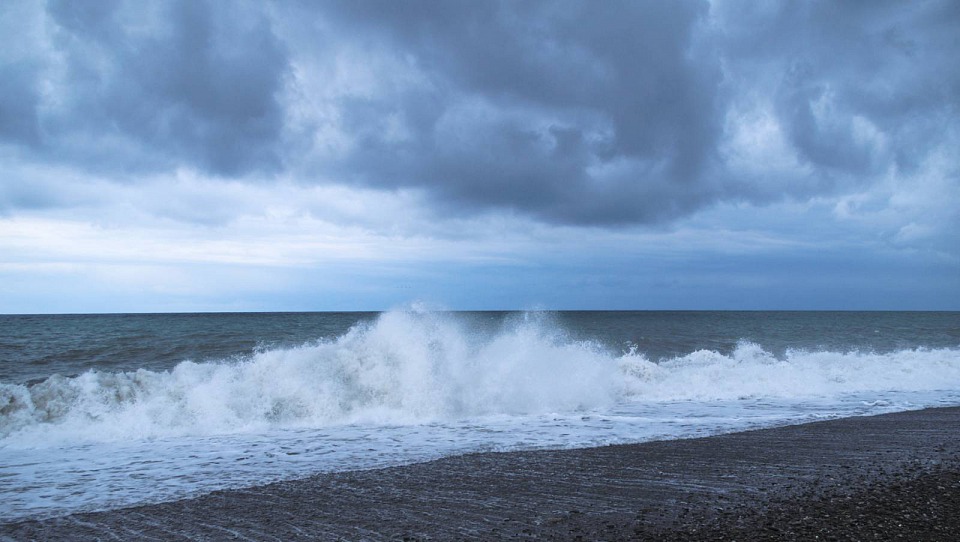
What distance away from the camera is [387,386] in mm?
14031

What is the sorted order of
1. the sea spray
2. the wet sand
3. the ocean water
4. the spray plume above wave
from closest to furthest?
1. the wet sand
2. the ocean water
3. the sea spray
4. the spray plume above wave

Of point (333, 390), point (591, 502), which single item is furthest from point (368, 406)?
point (591, 502)

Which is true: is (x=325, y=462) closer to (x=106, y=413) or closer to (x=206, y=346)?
(x=106, y=413)

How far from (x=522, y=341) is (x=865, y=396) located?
31.4 feet

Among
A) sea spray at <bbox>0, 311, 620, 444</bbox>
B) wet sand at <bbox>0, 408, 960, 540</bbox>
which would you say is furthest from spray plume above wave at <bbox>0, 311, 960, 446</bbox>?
wet sand at <bbox>0, 408, 960, 540</bbox>

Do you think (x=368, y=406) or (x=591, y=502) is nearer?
(x=591, y=502)

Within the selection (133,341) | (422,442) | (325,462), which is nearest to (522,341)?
(422,442)

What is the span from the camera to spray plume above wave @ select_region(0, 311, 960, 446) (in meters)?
11.6

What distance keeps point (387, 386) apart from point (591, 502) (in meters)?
8.69

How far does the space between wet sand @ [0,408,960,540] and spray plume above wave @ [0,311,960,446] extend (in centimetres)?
511

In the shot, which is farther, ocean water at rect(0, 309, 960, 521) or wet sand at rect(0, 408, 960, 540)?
ocean water at rect(0, 309, 960, 521)

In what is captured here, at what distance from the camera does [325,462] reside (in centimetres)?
830

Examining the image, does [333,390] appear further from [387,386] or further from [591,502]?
[591,502]

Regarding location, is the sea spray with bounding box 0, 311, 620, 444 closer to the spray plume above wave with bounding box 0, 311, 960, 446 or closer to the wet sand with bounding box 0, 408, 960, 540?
the spray plume above wave with bounding box 0, 311, 960, 446
